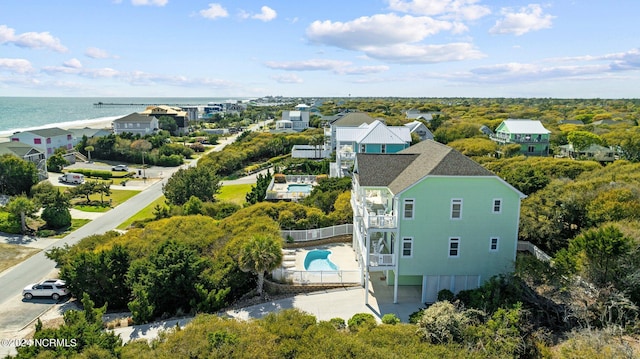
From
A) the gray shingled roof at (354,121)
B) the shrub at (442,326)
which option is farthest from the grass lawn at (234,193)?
the shrub at (442,326)

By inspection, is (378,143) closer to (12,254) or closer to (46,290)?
(46,290)

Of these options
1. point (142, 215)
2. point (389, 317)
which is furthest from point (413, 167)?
point (142, 215)

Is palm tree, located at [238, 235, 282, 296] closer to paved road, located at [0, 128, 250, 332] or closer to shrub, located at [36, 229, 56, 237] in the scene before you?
paved road, located at [0, 128, 250, 332]

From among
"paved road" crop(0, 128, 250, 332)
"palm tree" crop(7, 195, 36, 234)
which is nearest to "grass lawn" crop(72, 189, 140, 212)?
"paved road" crop(0, 128, 250, 332)

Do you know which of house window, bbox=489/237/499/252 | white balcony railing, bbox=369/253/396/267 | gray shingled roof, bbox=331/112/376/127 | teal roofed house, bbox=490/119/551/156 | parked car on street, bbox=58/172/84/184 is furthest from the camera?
gray shingled roof, bbox=331/112/376/127

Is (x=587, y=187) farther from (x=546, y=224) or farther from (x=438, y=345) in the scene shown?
(x=438, y=345)

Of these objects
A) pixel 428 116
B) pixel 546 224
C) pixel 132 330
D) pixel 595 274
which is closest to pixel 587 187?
pixel 546 224

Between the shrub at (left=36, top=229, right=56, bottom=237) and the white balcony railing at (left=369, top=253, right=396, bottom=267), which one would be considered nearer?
the white balcony railing at (left=369, top=253, right=396, bottom=267)

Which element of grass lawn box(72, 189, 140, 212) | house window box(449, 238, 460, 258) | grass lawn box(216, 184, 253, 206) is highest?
house window box(449, 238, 460, 258)
